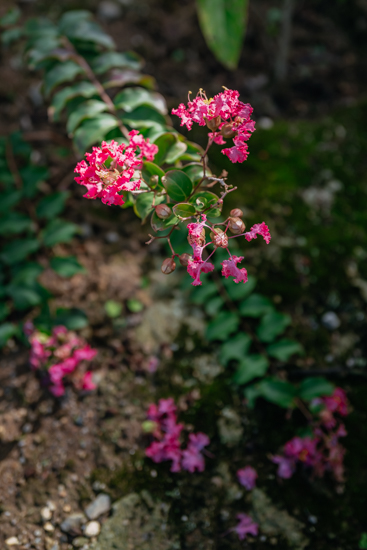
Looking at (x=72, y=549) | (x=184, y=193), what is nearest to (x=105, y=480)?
(x=72, y=549)

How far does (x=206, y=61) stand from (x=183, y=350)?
1903 millimetres

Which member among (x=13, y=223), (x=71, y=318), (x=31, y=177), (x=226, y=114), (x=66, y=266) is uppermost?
(x=226, y=114)

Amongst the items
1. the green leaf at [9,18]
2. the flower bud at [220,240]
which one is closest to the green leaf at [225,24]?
the flower bud at [220,240]

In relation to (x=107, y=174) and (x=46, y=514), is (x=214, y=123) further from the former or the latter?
(x=46, y=514)

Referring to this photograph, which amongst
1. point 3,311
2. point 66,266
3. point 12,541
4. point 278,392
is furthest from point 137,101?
point 12,541

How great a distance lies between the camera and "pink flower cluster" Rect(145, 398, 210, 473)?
4.56 feet

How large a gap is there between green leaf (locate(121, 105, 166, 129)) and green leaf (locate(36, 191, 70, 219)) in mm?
480

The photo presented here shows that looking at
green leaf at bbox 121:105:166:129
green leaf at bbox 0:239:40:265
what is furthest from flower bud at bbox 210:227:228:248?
green leaf at bbox 0:239:40:265

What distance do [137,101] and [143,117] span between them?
0.20 ft

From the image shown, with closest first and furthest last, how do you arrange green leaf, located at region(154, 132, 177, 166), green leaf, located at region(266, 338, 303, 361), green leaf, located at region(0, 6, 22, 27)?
green leaf, located at region(154, 132, 177, 166)
green leaf, located at region(266, 338, 303, 361)
green leaf, located at region(0, 6, 22, 27)

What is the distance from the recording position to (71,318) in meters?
1.62

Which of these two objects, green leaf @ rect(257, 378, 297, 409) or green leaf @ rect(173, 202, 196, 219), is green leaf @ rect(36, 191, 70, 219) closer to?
green leaf @ rect(173, 202, 196, 219)

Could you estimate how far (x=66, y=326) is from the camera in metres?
1.60

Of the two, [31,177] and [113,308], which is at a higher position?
[31,177]
